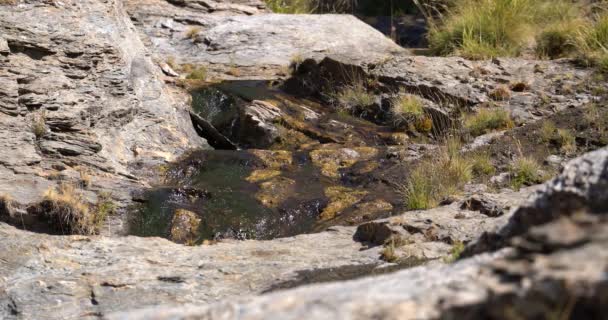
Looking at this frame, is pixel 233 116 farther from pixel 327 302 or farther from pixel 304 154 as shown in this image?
pixel 327 302

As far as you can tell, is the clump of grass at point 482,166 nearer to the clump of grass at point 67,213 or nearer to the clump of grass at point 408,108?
the clump of grass at point 408,108

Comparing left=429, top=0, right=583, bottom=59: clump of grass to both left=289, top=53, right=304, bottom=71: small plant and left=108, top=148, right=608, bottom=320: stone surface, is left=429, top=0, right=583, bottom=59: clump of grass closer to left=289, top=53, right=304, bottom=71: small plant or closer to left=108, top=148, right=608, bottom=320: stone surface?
left=289, top=53, right=304, bottom=71: small plant

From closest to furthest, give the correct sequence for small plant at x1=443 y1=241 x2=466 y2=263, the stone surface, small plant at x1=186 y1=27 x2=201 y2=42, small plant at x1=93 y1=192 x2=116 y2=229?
the stone surface → small plant at x1=443 y1=241 x2=466 y2=263 → small plant at x1=93 y1=192 x2=116 y2=229 → small plant at x1=186 y1=27 x2=201 y2=42

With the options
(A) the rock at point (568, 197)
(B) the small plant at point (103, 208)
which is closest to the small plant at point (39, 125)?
(B) the small plant at point (103, 208)

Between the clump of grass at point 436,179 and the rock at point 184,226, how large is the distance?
6.61 feet

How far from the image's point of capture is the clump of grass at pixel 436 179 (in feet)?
25.6

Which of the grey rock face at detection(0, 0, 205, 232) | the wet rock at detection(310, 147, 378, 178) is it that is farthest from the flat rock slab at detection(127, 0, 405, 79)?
the wet rock at detection(310, 147, 378, 178)

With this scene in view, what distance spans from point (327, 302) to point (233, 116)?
9555 millimetres

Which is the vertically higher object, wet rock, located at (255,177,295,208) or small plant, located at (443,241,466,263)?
small plant, located at (443,241,466,263)

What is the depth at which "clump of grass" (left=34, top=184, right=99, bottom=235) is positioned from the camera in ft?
23.1

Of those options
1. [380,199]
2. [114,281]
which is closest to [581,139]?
[380,199]

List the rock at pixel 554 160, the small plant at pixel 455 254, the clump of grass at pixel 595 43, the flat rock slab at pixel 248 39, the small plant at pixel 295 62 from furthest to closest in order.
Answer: the flat rock slab at pixel 248 39 < the small plant at pixel 295 62 < the clump of grass at pixel 595 43 < the rock at pixel 554 160 < the small plant at pixel 455 254

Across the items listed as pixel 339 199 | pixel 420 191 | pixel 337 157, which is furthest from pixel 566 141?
pixel 339 199

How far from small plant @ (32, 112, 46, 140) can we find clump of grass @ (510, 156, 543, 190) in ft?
15.6
